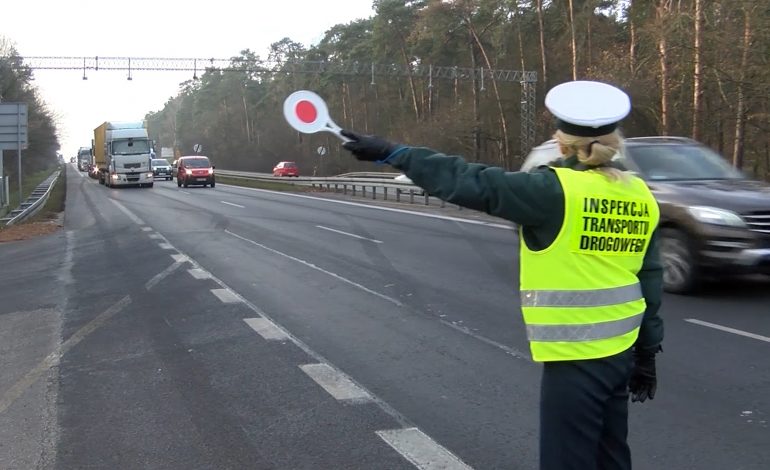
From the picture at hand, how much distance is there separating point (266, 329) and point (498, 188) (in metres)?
5.71

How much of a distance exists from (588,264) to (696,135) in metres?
29.0

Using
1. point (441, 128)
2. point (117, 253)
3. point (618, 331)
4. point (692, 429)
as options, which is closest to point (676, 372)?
point (692, 429)

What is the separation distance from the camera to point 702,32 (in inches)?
930

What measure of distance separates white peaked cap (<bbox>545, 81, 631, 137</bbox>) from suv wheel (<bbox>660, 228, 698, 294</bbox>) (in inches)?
271

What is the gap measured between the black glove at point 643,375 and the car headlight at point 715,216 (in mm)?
6483

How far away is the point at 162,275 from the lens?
11648 millimetres

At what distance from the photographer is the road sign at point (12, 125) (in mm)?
25766

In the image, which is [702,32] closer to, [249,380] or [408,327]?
[408,327]

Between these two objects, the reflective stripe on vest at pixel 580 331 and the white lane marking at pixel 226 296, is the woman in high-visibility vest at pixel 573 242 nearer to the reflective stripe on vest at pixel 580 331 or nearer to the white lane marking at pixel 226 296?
the reflective stripe on vest at pixel 580 331

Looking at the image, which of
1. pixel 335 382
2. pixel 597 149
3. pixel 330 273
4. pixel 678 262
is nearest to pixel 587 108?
pixel 597 149

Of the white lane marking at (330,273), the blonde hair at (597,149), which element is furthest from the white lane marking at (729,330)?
the blonde hair at (597,149)

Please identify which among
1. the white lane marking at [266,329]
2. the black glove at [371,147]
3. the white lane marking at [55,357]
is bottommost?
the white lane marking at [55,357]

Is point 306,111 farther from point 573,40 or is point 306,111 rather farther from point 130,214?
point 573,40

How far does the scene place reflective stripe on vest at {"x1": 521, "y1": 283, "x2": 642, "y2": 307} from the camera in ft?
8.54
